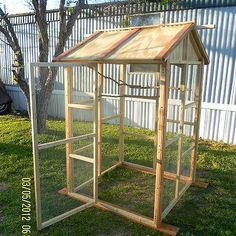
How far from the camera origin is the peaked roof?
3.25 metres

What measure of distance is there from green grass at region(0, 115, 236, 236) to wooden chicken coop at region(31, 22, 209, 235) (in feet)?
0.49

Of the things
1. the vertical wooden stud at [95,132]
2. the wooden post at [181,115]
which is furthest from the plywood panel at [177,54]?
the vertical wooden stud at [95,132]

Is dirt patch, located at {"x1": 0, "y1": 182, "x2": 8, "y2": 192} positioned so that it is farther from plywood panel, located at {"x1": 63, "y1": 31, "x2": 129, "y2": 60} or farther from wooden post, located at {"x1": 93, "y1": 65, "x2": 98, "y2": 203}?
plywood panel, located at {"x1": 63, "y1": 31, "x2": 129, "y2": 60}

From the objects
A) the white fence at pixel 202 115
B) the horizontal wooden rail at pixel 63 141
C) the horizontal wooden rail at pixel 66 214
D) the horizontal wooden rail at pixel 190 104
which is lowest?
the horizontal wooden rail at pixel 66 214

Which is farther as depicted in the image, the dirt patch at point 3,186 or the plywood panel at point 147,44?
the dirt patch at point 3,186

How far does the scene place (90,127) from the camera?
411 centimetres

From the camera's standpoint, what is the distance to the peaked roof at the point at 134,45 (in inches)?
128

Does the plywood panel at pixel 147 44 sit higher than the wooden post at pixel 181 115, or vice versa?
the plywood panel at pixel 147 44

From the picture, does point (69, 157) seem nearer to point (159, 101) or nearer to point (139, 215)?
point (139, 215)

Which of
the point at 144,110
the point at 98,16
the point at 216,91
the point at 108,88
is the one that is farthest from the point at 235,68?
the point at 98,16

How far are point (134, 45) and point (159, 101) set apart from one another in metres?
0.87

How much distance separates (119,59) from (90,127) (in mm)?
1236

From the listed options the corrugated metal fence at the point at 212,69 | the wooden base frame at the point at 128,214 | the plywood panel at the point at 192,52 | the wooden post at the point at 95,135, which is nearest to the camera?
the wooden base frame at the point at 128,214

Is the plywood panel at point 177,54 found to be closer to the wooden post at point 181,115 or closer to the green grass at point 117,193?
the wooden post at point 181,115
